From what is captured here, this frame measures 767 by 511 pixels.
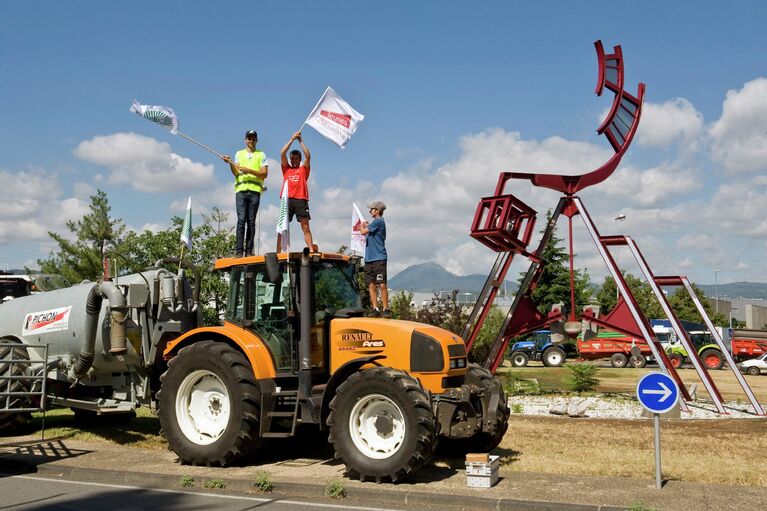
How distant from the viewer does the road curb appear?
768 centimetres

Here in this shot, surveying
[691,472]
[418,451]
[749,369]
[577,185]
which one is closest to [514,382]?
[577,185]

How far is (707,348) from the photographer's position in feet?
122

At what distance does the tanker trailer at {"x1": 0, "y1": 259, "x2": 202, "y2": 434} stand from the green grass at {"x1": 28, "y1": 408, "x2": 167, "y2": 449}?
0.69 metres

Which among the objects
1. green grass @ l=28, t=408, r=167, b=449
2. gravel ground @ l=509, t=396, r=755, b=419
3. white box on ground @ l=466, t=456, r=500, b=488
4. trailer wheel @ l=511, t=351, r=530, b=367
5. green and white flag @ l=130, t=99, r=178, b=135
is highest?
green and white flag @ l=130, t=99, r=178, b=135

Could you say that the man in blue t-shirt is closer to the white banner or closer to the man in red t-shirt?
the man in red t-shirt

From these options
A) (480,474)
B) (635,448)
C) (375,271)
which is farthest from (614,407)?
(480,474)

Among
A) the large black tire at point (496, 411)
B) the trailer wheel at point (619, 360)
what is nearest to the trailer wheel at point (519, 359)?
the trailer wheel at point (619, 360)

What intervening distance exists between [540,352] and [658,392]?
3580cm

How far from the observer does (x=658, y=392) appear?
8.41 meters

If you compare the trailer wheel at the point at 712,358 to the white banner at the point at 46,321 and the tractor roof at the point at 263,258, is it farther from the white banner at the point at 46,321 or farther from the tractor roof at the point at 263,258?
the white banner at the point at 46,321

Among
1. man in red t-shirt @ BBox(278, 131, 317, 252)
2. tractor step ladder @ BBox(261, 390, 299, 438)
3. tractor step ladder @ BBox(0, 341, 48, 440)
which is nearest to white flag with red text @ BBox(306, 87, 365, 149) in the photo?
man in red t-shirt @ BBox(278, 131, 317, 252)

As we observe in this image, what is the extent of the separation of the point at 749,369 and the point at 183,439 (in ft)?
105

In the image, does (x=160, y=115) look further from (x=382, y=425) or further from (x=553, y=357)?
(x=553, y=357)

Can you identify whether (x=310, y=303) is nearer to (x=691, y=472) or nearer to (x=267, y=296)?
(x=267, y=296)
